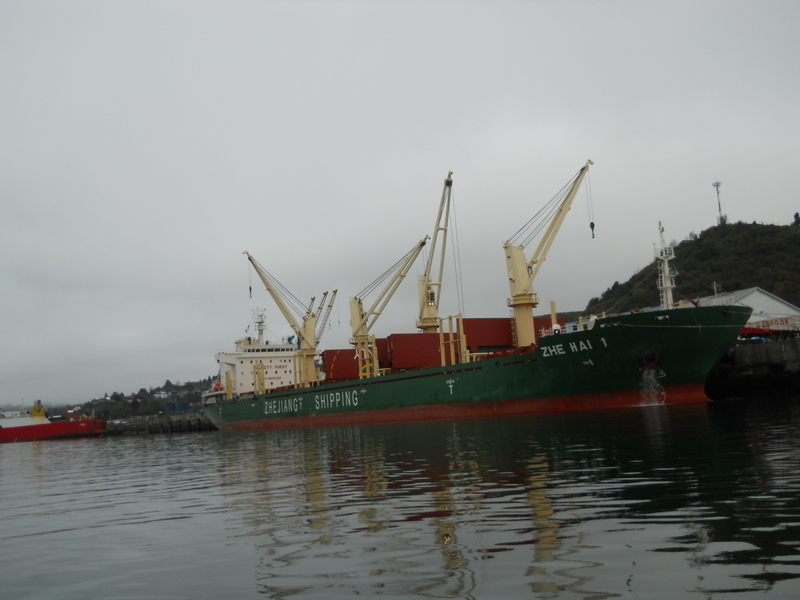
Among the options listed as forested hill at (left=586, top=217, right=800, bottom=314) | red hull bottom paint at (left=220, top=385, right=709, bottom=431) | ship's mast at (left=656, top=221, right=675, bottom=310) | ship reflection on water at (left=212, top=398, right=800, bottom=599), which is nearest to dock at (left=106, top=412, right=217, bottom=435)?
red hull bottom paint at (left=220, top=385, right=709, bottom=431)

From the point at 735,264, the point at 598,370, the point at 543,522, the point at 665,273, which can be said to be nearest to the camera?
the point at 543,522

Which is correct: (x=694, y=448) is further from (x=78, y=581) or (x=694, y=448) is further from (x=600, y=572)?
(x=78, y=581)

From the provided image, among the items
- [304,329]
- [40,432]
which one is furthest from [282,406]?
[40,432]

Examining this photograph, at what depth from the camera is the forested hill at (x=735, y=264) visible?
8262 cm

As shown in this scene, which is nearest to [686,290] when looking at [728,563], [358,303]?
Answer: [358,303]

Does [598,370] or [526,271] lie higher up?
[526,271]

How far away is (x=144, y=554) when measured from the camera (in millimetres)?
8125

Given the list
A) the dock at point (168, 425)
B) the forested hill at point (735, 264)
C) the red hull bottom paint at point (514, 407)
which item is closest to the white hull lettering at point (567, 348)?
the red hull bottom paint at point (514, 407)

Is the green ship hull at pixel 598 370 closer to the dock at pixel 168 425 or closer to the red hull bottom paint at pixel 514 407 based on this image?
the red hull bottom paint at pixel 514 407

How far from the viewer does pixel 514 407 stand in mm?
34531

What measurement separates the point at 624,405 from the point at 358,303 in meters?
25.9

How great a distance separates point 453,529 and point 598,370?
25.8m

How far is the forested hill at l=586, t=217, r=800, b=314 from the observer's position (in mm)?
82625

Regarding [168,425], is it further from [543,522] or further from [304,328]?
[543,522]
